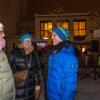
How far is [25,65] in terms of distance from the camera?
6.07m

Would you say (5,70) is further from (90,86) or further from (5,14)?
(5,14)

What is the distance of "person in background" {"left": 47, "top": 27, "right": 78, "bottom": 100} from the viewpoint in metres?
5.08

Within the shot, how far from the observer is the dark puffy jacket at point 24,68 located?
237 inches

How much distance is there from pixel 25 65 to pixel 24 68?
0.05 m

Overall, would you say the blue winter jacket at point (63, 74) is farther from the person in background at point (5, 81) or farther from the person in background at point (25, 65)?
the person in background at point (5, 81)

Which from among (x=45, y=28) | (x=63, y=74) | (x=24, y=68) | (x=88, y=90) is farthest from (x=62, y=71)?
(x=45, y=28)

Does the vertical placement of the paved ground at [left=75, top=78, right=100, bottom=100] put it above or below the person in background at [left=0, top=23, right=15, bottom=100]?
below

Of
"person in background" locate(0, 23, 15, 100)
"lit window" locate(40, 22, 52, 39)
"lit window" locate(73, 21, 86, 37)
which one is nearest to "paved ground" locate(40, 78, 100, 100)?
"person in background" locate(0, 23, 15, 100)

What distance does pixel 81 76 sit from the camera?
18.6m

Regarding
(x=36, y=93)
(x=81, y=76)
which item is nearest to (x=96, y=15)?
(x=81, y=76)

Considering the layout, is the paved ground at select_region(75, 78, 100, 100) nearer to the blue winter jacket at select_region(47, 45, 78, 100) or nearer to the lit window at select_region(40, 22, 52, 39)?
the blue winter jacket at select_region(47, 45, 78, 100)

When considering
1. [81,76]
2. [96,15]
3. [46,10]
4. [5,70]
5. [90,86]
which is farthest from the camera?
[46,10]

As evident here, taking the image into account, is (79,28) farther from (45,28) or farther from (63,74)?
(63,74)

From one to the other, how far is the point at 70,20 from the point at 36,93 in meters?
30.3
